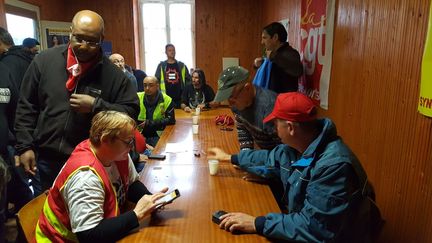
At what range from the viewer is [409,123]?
1.62m

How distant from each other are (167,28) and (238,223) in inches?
231

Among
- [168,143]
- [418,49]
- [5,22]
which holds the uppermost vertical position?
[5,22]

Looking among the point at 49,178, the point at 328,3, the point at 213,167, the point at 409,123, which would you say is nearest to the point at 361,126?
the point at 409,123

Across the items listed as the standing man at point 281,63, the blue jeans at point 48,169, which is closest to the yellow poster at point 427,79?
the standing man at point 281,63

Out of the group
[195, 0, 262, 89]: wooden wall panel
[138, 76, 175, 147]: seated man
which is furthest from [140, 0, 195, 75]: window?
[138, 76, 175, 147]: seated man

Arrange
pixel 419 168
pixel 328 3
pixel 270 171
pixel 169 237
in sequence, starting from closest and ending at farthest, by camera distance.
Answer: pixel 169 237
pixel 419 168
pixel 270 171
pixel 328 3

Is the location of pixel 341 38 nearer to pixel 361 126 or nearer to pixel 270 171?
pixel 361 126

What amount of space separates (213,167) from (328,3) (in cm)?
187

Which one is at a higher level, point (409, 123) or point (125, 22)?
point (125, 22)

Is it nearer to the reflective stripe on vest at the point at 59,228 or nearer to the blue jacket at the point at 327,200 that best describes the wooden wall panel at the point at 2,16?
the reflective stripe on vest at the point at 59,228

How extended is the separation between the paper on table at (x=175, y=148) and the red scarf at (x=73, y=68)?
89 cm

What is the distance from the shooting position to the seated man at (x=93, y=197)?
3.81 feet

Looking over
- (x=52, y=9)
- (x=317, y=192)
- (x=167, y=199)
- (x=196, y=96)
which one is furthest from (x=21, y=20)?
(x=317, y=192)

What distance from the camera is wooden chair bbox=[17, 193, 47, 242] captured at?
4.30 feet
